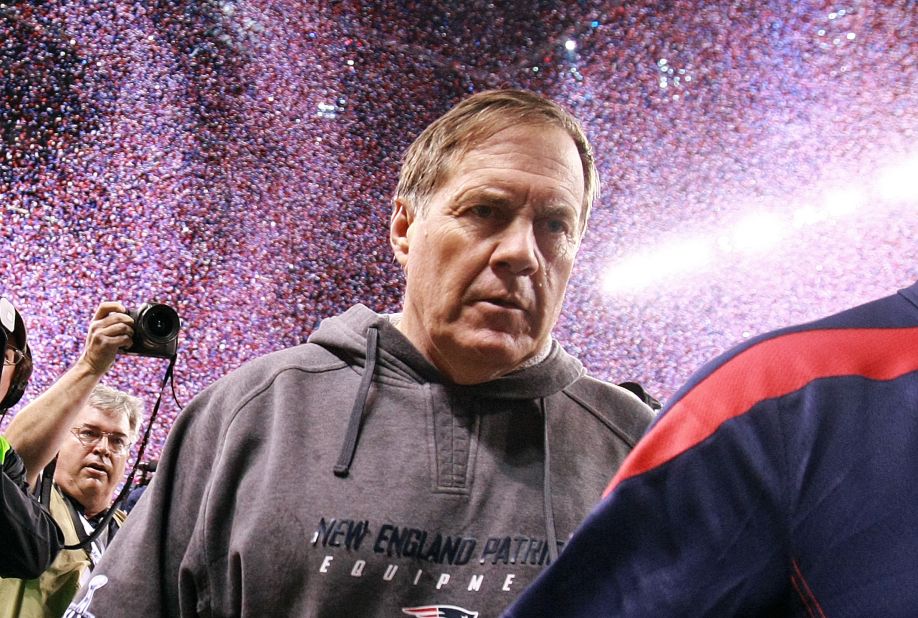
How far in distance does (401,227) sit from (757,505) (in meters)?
0.56

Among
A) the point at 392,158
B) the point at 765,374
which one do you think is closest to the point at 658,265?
the point at 392,158

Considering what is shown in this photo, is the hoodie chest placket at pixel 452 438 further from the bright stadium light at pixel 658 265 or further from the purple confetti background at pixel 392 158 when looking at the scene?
the bright stadium light at pixel 658 265

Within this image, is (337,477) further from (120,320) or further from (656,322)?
(656,322)

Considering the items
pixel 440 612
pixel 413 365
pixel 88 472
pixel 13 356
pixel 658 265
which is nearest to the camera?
pixel 440 612

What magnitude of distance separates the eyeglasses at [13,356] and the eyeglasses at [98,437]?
66 cm

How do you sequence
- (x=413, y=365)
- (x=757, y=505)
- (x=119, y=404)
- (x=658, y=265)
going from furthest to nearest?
(x=658, y=265)
(x=119, y=404)
(x=413, y=365)
(x=757, y=505)

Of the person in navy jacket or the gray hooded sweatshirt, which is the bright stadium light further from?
the person in navy jacket

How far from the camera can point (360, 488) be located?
70 centimetres

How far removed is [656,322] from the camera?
4.83m

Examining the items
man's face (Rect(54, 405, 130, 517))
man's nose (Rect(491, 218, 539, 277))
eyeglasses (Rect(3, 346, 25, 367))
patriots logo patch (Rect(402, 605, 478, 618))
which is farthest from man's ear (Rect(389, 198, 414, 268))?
man's face (Rect(54, 405, 130, 517))

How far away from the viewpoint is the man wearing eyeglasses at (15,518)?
1121 millimetres

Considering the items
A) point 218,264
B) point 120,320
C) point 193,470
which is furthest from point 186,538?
point 218,264

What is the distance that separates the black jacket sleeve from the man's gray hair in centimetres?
81

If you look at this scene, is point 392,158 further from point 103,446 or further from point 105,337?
point 105,337
